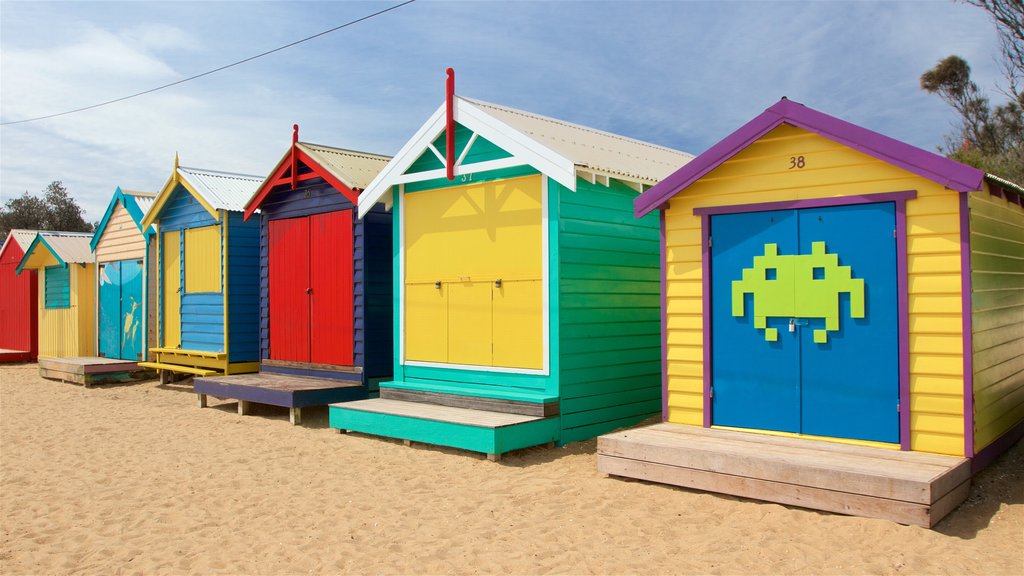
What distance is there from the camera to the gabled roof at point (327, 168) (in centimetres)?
1022

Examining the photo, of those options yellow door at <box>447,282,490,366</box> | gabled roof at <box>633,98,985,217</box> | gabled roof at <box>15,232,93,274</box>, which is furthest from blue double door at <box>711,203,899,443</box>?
gabled roof at <box>15,232,93,274</box>

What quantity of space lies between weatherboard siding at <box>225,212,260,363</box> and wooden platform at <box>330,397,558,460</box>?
446cm

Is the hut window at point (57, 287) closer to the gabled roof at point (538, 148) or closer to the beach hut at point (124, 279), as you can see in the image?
the beach hut at point (124, 279)

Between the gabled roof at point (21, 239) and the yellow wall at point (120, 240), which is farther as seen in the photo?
the gabled roof at point (21, 239)

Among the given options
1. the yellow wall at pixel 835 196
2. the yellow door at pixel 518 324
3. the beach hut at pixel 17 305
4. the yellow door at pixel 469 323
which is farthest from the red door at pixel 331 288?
the beach hut at pixel 17 305

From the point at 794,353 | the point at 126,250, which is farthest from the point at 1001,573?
the point at 126,250

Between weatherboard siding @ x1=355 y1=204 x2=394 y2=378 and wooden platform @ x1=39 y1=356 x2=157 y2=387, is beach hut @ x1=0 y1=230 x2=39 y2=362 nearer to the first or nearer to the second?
wooden platform @ x1=39 y1=356 x2=157 y2=387

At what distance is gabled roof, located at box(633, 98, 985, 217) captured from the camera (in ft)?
18.0

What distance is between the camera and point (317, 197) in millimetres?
11008

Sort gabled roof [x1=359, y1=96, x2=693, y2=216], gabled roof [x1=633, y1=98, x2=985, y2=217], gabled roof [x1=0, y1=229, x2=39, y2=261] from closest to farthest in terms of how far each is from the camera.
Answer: gabled roof [x1=633, y1=98, x2=985, y2=217] → gabled roof [x1=359, y1=96, x2=693, y2=216] → gabled roof [x1=0, y1=229, x2=39, y2=261]

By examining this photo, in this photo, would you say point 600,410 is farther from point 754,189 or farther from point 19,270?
point 19,270

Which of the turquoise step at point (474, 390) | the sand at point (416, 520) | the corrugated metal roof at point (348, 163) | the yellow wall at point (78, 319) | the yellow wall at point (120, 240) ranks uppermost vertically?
the corrugated metal roof at point (348, 163)

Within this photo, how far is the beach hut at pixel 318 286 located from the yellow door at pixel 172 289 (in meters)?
3.02

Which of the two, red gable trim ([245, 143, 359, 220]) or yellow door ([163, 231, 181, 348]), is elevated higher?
red gable trim ([245, 143, 359, 220])
